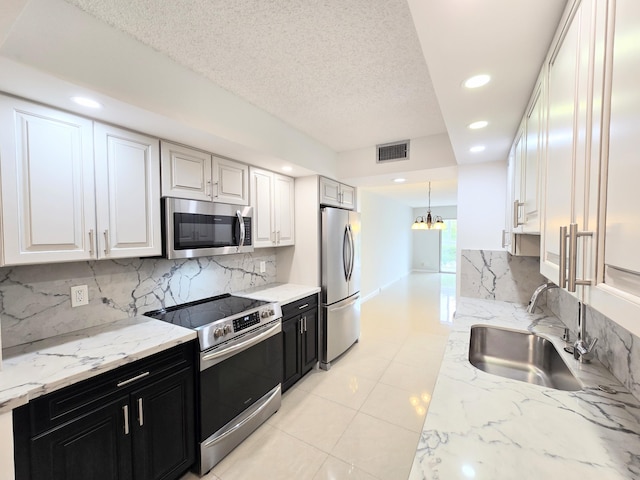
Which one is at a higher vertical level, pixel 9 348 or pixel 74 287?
pixel 74 287

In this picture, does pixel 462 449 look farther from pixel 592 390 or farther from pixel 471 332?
pixel 471 332

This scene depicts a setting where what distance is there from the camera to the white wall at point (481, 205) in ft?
8.80

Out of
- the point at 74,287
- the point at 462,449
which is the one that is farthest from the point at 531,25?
the point at 74,287

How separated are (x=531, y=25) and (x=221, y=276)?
2681 millimetres

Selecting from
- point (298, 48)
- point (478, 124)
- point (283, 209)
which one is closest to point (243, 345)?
point (283, 209)

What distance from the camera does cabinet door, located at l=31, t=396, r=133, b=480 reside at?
1.17 meters

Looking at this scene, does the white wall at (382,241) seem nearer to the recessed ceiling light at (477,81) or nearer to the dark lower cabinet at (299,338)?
the dark lower cabinet at (299,338)

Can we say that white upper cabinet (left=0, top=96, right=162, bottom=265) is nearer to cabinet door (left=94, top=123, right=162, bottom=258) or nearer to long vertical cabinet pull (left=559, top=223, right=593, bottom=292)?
cabinet door (left=94, top=123, right=162, bottom=258)

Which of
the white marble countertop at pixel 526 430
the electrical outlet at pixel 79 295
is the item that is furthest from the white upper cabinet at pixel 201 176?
the white marble countertop at pixel 526 430

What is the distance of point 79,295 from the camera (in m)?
1.73

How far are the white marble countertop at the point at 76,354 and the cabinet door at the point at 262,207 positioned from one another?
1.19 m

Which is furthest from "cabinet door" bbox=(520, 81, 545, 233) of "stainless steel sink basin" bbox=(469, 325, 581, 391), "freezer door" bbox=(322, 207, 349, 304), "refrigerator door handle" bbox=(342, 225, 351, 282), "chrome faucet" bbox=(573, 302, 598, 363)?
"refrigerator door handle" bbox=(342, 225, 351, 282)

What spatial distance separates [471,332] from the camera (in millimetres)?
1853

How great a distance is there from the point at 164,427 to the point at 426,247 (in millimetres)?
10217
